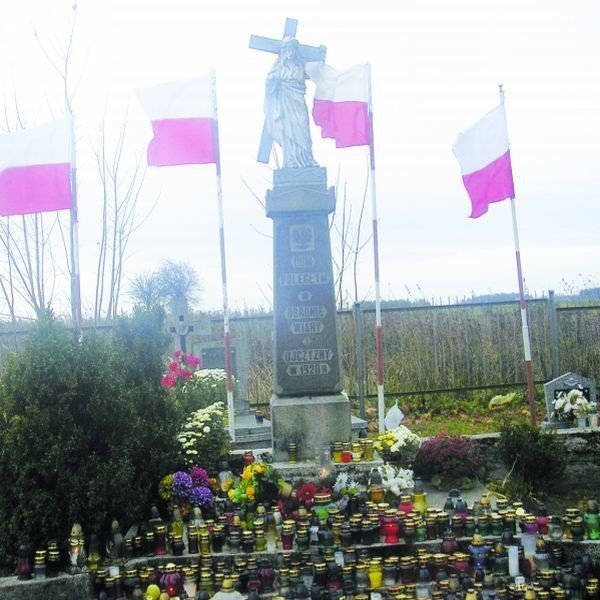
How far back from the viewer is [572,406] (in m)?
9.62

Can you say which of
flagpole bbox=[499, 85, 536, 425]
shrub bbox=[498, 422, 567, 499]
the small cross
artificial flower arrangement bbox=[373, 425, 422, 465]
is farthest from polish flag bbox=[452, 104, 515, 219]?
artificial flower arrangement bbox=[373, 425, 422, 465]

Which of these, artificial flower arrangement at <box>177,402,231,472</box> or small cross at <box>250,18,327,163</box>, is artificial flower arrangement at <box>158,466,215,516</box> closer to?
artificial flower arrangement at <box>177,402,231,472</box>

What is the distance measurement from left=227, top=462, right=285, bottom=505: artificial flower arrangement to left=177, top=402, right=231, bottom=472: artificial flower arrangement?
0.71m

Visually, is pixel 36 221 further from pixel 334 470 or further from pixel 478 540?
pixel 478 540

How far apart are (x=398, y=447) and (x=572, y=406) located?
297 cm

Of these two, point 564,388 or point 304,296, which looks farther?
point 564,388

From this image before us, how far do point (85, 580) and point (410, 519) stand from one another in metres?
2.39

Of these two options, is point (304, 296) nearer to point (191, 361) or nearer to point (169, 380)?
point (169, 380)

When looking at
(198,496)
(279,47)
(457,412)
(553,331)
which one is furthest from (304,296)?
(553,331)

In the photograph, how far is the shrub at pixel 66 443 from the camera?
223 inches

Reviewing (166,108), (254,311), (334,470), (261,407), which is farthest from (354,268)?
(334,470)

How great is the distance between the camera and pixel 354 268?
17.1 meters

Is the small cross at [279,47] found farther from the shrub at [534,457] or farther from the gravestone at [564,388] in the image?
the gravestone at [564,388]

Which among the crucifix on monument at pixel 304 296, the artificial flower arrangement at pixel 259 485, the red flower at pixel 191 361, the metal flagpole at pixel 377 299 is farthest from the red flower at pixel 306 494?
the red flower at pixel 191 361
